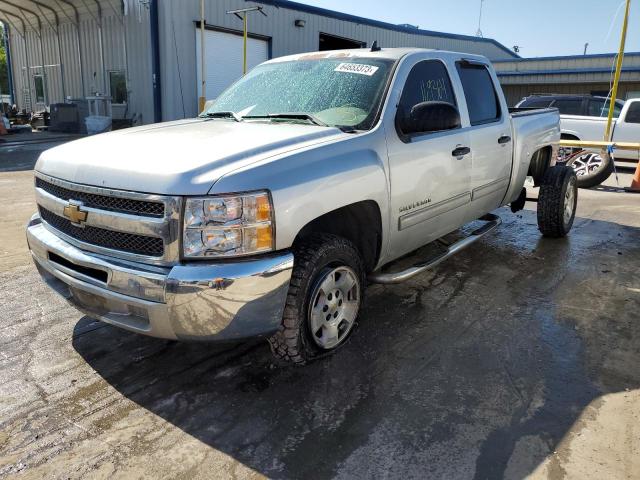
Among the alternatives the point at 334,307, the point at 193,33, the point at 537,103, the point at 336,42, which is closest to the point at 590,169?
the point at 537,103

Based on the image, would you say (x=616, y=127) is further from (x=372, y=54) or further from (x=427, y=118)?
Result: (x=427, y=118)

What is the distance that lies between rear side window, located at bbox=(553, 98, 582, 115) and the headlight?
13146mm

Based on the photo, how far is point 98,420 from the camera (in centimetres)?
266

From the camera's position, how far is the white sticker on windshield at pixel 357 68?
150 inches

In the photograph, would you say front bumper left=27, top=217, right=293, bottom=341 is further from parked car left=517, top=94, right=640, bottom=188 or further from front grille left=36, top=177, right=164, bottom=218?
parked car left=517, top=94, right=640, bottom=188

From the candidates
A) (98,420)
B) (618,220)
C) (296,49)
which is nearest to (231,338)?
(98,420)

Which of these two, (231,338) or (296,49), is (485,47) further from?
(231,338)

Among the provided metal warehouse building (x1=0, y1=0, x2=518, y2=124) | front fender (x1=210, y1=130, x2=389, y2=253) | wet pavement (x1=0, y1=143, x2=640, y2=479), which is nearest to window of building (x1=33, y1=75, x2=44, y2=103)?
metal warehouse building (x1=0, y1=0, x2=518, y2=124)

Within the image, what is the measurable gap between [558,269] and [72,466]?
452 centimetres

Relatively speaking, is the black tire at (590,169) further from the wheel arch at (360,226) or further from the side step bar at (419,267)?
the wheel arch at (360,226)

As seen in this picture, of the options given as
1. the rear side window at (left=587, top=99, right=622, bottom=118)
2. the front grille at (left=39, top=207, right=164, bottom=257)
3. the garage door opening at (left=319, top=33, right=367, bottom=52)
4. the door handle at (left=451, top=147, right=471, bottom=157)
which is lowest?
the front grille at (left=39, top=207, right=164, bottom=257)

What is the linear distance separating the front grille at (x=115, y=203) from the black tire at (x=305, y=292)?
811 mm

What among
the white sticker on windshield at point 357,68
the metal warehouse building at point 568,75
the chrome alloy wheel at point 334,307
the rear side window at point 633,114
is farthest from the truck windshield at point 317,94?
the metal warehouse building at point 568,75

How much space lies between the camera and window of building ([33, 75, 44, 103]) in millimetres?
24078
